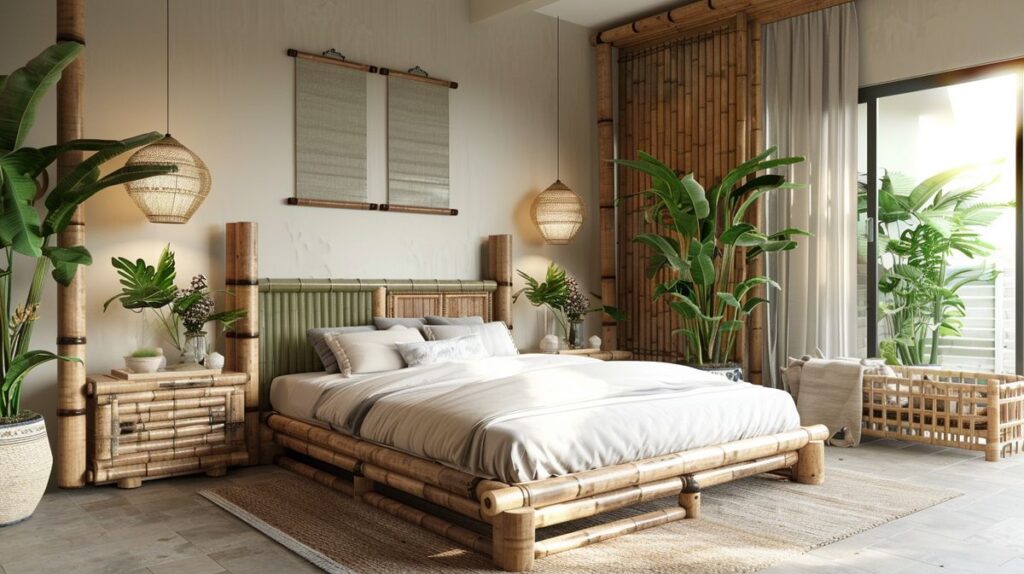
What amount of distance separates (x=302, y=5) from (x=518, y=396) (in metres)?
3.37

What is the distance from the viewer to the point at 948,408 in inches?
210

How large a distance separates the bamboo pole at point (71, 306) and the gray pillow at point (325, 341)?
138 centimetres

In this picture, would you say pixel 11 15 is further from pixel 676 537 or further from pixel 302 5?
pixel 676 537

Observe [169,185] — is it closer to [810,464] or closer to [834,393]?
[810,464]

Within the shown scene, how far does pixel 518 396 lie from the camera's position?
3871 mm

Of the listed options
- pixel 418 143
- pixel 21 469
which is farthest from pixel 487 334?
pixel 21 469

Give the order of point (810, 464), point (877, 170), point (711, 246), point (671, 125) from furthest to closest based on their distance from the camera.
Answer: point (671, 125) → point (877, 170) → point (711, 246) → point (810, 464)

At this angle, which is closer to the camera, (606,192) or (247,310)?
(247,310)

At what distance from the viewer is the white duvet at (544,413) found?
11.3 feet

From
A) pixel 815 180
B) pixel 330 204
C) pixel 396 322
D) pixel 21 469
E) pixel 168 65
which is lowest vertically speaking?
pixel 21 469

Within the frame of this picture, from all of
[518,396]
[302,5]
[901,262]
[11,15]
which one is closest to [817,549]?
[518,396]

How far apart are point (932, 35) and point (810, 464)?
127 inches

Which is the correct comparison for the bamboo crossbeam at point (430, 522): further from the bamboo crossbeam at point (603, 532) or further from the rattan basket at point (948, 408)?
the rattan basket at point (948, 408)

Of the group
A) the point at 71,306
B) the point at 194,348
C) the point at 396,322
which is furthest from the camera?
the point at 396,322
